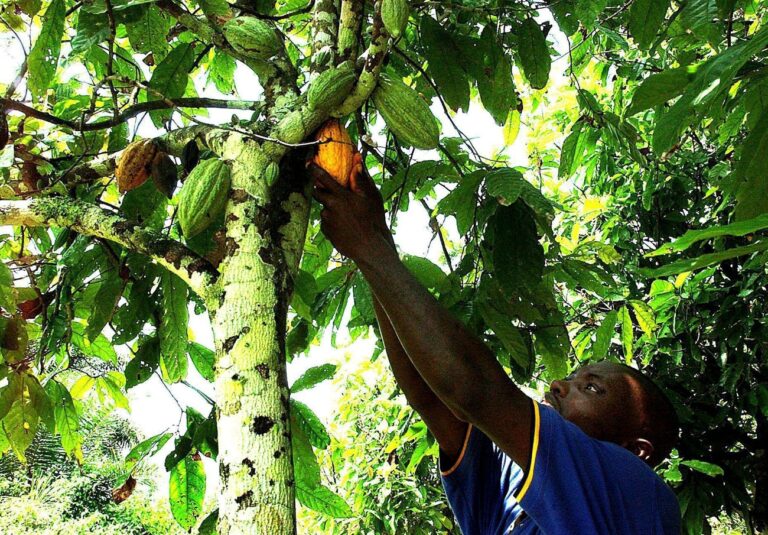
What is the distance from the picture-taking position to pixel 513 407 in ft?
4.01

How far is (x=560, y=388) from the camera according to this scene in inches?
64.9

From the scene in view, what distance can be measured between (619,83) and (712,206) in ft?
2.85

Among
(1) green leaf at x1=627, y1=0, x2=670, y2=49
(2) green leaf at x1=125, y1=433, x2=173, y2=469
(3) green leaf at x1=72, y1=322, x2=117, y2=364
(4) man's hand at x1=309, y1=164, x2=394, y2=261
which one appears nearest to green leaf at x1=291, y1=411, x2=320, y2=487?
(2) green leaf at x1=125, y1=433, x2=173, y2=469

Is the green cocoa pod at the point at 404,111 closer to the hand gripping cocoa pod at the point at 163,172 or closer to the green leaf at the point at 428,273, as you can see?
the hand gripping cocoa pod at the point at 163,172

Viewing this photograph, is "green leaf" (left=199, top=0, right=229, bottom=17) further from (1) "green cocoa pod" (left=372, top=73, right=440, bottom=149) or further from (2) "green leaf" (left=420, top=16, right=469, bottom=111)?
(2) "green leaf" (left=420, top=16, right=469, bottom=111)

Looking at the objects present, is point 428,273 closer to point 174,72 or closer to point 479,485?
point 479,485

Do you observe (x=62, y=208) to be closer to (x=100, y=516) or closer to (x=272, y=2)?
(x=272, y=2)

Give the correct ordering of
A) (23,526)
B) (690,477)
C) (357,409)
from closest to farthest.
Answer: (690,477)
(357,409)
(23,526)

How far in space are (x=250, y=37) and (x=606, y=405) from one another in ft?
3.40

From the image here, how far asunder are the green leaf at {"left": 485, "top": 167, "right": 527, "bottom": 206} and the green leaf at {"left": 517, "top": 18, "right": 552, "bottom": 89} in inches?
16.5

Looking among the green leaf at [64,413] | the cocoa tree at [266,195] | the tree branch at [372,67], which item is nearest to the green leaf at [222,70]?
the cocoa tree at [266,195]

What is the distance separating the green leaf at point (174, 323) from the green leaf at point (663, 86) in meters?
1.05

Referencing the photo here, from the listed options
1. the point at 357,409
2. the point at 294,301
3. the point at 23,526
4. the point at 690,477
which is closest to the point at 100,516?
the point at 23,526

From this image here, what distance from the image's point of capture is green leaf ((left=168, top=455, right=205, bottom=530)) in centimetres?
166
